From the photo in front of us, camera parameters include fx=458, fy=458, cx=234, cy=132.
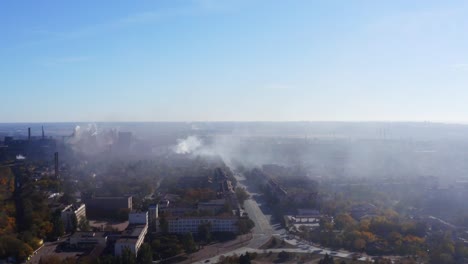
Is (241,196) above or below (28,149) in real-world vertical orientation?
below

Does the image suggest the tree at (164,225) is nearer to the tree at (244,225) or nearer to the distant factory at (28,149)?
the tree at (244,225)

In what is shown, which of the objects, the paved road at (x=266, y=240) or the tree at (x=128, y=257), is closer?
the tree at (x=128, y=257)

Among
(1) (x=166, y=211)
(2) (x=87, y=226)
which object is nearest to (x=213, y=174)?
(1) (x=166, y=211)

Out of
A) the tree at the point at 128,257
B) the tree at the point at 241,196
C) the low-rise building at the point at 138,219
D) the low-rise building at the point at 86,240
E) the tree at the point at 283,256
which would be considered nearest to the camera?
the tree at the point at 128,257

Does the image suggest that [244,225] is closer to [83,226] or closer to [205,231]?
[205,231]

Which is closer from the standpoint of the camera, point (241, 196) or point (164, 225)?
point (164, 225)

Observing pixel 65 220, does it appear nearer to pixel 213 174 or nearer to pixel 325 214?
pixel 325 214

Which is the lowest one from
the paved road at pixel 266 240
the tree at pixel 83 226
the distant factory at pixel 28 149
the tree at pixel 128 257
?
the paved road at pixel 266 240

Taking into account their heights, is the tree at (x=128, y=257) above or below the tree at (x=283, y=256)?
above

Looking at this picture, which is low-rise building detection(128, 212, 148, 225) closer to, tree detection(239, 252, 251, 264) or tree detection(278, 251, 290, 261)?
tree detection(239, 252, 251, 264)

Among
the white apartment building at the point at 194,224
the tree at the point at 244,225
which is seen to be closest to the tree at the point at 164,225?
the white apartment building at the point at 194,224

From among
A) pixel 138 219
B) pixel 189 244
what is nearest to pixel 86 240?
pixel 138 219
